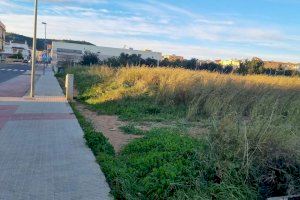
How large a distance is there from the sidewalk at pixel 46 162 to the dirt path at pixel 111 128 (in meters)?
0.68

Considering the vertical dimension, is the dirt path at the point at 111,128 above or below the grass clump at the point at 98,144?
below

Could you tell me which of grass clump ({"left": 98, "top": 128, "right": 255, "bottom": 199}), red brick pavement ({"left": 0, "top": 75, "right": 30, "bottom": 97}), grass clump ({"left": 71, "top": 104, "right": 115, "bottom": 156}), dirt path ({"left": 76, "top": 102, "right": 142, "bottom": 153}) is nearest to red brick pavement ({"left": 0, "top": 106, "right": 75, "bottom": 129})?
dirt path ({"left": 76, "top": 102, "right": 142, "bottom": 153})

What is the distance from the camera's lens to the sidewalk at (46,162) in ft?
18.2

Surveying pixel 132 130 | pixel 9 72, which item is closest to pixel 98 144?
pixel 132 130

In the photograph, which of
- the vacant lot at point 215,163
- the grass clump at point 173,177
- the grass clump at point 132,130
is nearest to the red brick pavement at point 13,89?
the grass clump at point 132,130

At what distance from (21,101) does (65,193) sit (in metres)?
12.4

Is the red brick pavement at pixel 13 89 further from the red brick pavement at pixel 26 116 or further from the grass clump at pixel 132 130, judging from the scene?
the grass clump at pixel 132 130

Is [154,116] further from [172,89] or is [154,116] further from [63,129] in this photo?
[63,129]

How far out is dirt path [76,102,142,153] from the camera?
31.1 ft

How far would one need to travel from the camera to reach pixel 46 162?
704cm

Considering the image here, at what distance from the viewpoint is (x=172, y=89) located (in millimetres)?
16531

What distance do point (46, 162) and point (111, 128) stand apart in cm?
451

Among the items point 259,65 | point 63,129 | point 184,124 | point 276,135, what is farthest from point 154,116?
point 259,65

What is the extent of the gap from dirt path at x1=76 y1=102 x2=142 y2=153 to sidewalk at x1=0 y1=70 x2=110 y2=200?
0.68m
